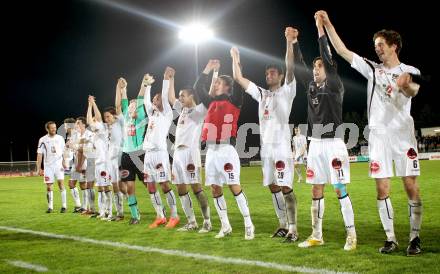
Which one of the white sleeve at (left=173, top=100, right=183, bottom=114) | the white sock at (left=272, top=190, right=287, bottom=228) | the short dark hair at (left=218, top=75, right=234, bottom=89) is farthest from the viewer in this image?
the white sleeve at (left=173, top=100, right=183, bottom=114)

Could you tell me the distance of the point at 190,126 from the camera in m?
9.44

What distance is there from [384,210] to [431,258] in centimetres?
83

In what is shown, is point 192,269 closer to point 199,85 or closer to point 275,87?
point 275,87

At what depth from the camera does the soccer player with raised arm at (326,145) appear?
6852 mm

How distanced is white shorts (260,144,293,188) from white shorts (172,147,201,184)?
1742 millimetres

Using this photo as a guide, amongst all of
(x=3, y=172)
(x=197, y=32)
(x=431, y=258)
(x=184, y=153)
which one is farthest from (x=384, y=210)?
(x=3, y=172)

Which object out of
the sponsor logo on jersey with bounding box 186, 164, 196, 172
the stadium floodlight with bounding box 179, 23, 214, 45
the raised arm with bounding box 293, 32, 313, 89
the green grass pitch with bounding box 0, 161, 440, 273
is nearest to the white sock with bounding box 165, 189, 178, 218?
the green grass pitch with bounding box 0, 161, 440, 273

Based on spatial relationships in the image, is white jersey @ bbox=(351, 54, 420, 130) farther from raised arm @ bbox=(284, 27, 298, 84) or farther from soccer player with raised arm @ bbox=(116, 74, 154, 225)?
soccer player with raised arm @ bbox=(116, 74, 154, 225)

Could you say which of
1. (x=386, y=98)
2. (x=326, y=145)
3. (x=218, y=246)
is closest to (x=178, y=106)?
(x=218, y=246)

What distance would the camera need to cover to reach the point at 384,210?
6445 millimetres

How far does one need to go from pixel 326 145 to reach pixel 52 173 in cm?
992

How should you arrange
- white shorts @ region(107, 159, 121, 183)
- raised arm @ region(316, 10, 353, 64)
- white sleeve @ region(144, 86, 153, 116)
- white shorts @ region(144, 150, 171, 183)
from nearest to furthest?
raised arm @ region(316, 10, 353, 64) < white shorts @ region(144, 150, 171, 183) < white sleeve @ region(144, 86, 153, 116) < white shorts @ region(107, 159, 121, 183)

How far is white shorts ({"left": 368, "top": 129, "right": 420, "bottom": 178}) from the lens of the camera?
618 cm

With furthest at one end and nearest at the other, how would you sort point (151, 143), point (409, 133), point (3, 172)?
point (3, 172) < point (151, 143) < point (409, 133)
